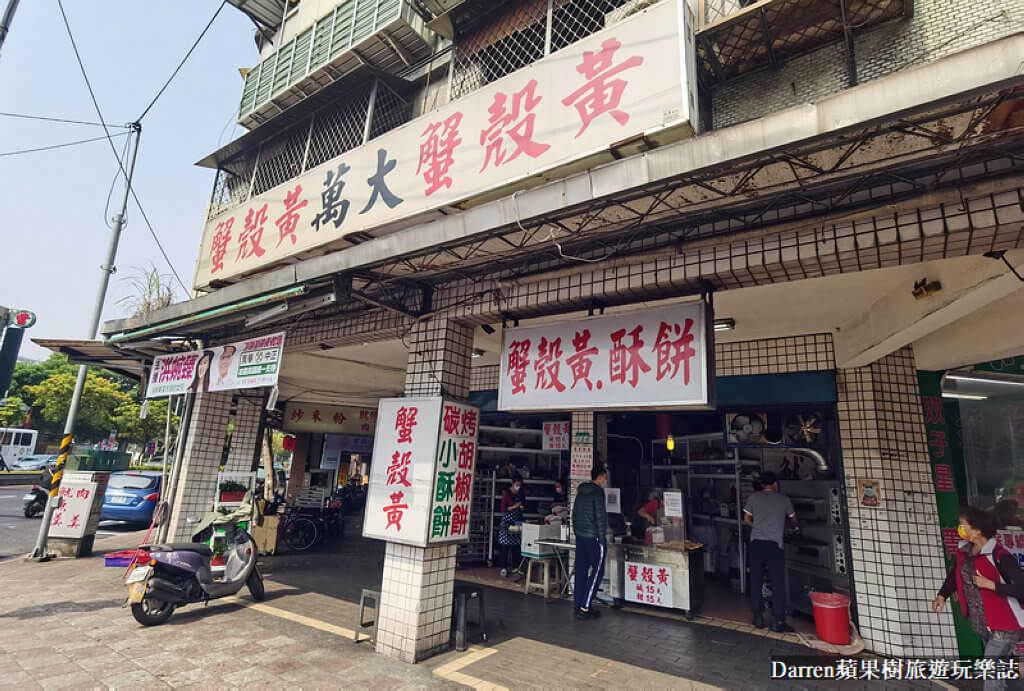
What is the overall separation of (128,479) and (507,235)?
540 inches

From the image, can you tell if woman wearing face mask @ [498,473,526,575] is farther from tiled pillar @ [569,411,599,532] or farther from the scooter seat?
the scooter seat

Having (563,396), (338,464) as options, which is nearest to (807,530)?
(563,396)

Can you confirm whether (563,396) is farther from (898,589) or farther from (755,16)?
(898,589)

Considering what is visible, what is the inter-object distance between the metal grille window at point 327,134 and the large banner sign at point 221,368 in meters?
2.26

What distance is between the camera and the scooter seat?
5840 mm

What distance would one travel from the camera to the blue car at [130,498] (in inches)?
485

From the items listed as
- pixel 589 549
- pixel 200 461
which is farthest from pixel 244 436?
pixel 589 549

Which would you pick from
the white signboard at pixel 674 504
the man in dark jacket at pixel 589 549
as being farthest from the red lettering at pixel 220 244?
the white signboard at pixel 674 504

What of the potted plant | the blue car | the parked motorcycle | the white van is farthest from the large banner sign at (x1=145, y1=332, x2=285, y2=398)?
the white van

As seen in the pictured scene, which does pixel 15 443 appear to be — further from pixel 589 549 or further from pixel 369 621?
pixel 589 549

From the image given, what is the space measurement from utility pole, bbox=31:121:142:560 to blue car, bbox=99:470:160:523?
2.62 meters

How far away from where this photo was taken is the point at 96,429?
103ft

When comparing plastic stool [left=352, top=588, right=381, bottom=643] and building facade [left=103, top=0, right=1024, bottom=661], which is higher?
building facade [left=103, top=0, right=1024, bottom=661]

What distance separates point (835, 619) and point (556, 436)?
4.92 meters
